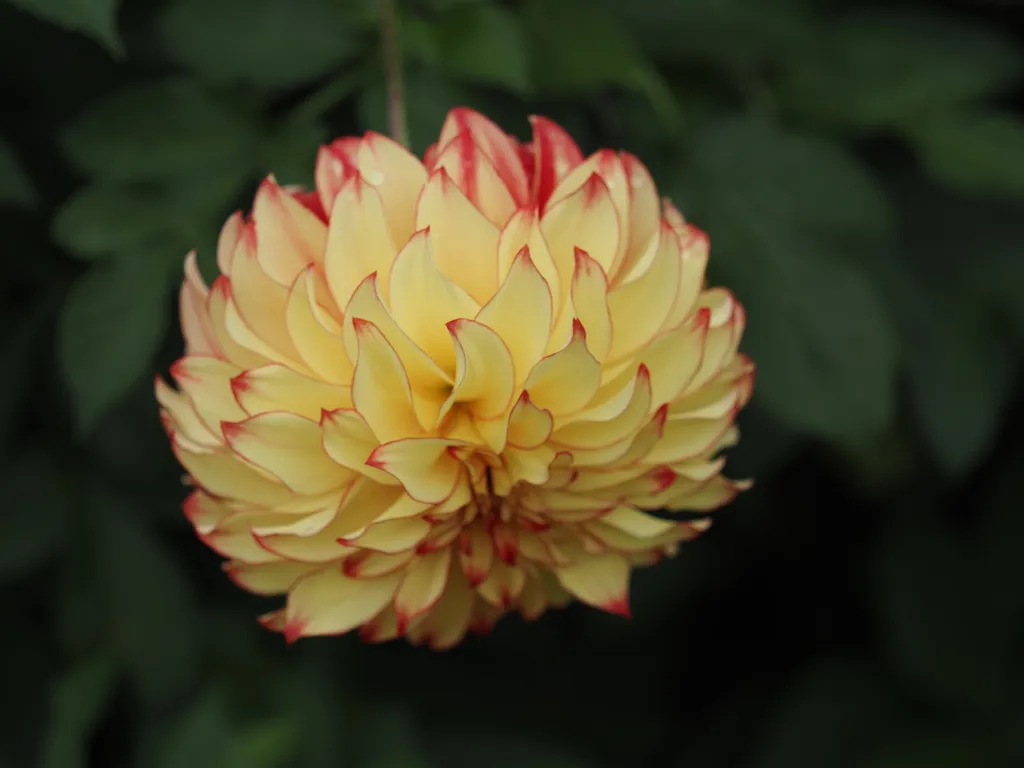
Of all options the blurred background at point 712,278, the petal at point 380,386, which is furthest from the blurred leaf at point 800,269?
the petal at point 380,386

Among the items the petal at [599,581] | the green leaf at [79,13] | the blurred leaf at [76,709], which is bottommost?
the blurred leaf at [76,709]

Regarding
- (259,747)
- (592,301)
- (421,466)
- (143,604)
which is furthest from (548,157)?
(143,604)

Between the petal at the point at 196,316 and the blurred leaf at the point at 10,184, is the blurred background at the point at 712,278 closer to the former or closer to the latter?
the blurred leaf at the point at 10,184

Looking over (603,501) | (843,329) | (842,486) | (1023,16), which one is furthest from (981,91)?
(603,501)

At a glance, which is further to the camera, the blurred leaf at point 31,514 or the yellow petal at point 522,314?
the blurred leaf at point 31,514

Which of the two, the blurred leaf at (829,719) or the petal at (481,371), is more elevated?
the petal at (481,371)
